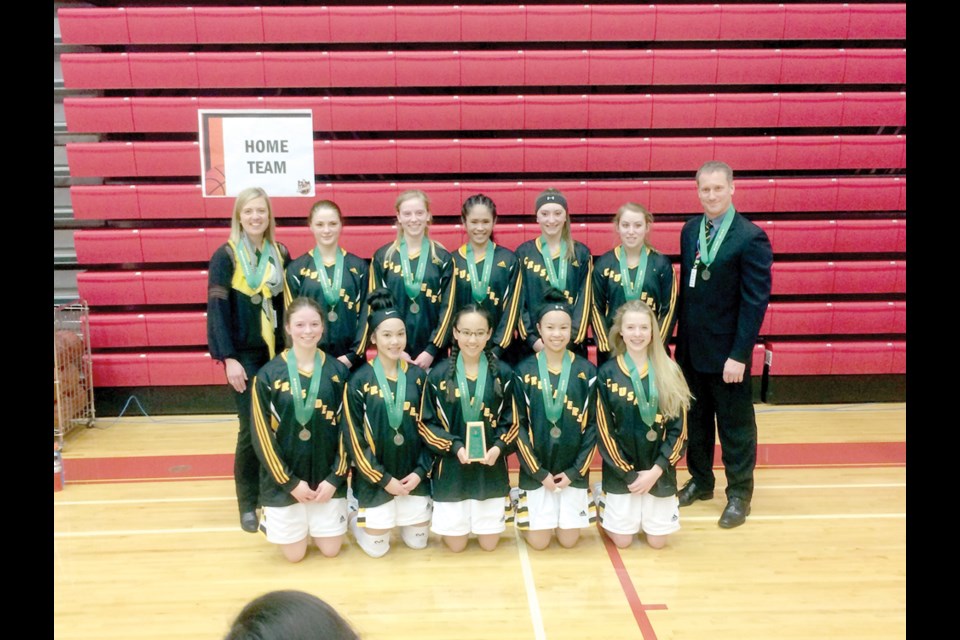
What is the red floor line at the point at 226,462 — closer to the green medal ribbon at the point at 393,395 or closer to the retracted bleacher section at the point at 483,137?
the retracted bleacher section at the point at 483,137

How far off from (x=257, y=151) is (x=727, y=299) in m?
3.77

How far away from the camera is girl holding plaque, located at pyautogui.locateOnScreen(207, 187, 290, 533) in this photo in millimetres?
3430

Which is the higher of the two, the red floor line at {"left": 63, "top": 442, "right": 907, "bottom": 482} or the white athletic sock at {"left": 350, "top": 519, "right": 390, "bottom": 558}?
the red floor line at {"left": 63, "top": 442, "right": 907, "bottom": 482}

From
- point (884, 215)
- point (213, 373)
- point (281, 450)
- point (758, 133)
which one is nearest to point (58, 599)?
point (281, 450)

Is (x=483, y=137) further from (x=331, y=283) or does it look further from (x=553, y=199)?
(x=331, y=283)

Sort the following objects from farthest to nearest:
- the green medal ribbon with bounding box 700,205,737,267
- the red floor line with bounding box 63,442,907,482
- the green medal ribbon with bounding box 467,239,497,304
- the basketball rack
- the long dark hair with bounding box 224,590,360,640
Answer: the basketball rack
the red floor line with bounding box 63,442,907,482
the green medal ribbon with bounding box 467,239,497,304
the green medal ribbon with bounding box 700,205,737,267
the long dark hair with bounding box 224,590,360,640

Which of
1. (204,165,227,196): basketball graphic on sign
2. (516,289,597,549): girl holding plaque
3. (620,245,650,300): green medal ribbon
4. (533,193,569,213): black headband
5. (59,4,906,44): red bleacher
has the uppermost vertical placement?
(59,4,906,44): red bleacher

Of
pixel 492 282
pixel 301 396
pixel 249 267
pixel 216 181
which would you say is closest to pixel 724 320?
pixel 492 282

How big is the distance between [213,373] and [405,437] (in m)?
2.86

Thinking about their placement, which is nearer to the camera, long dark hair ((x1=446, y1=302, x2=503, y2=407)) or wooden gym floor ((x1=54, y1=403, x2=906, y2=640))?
wooden gym floor ((x1=54, y1=403, x2=906, y2=640))

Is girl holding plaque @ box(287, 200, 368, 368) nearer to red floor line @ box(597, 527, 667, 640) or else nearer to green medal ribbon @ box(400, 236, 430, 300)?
green medal ribbon @ box(400, 236, 430, 300)

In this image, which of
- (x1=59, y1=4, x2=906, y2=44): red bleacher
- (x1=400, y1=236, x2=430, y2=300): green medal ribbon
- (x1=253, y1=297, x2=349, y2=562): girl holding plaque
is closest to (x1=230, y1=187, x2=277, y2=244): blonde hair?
(x1=253, y1=297, x2=349, y2=562): girl holding plaque

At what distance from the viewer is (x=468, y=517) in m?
3.36

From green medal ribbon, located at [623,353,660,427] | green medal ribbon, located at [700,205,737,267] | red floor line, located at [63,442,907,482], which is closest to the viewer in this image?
green medal ribbon, located at [623,353,660,427]
